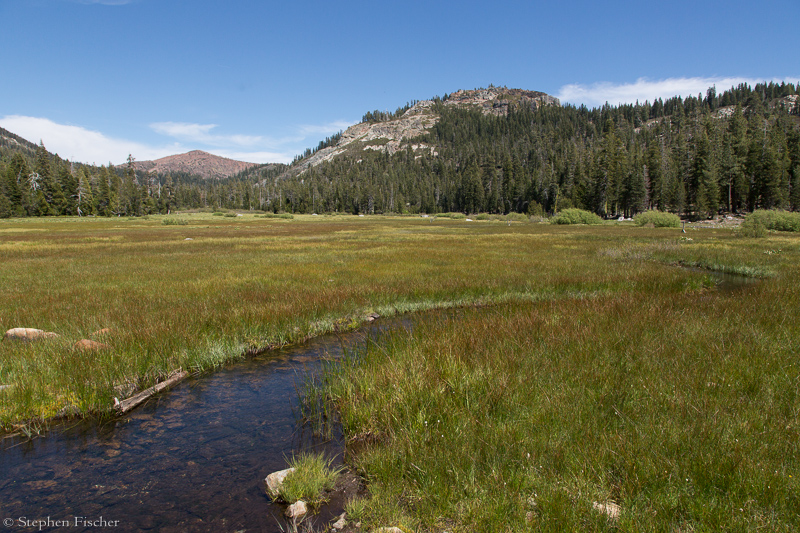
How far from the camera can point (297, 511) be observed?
421 cm

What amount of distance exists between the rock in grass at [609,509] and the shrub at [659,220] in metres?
72.5

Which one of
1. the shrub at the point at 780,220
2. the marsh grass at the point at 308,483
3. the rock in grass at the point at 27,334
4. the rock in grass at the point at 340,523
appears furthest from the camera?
the shrub at the point at 780,220

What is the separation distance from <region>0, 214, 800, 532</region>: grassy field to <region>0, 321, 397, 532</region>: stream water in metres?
0.81

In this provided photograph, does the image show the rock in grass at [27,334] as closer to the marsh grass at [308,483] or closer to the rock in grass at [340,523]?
the marsh grass at [308,483]

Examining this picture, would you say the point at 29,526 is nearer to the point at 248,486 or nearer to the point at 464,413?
the point at 248,486

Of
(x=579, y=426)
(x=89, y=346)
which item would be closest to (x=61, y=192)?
(x=89, y=346)

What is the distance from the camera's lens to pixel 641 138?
159 metres

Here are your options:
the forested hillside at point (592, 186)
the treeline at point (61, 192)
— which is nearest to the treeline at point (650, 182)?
the forested hillside at point (592, 186)

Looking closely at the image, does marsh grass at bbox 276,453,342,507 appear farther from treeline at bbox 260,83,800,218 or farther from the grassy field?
treeline at bbox 260,83,800,218

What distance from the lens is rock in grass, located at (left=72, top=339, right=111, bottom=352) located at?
775 cm

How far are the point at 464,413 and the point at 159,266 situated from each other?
2014 centimetres

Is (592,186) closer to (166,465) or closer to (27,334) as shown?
(27,334)

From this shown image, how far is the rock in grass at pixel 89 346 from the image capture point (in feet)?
25.4

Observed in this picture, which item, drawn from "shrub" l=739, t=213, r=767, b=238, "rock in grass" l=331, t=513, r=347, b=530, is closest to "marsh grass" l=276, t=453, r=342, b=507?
"rock in grass" l=331, t=513, r=347, b=530
